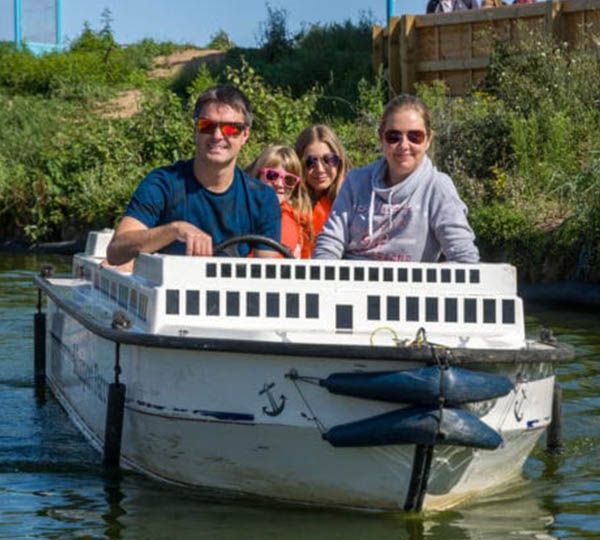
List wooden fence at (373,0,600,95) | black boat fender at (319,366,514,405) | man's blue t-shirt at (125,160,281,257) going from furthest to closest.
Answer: wooden fence at (373,0,600,95) → man's blue t-shirt at (125,160,281,257) → black boat fender at (319,366,514,405)

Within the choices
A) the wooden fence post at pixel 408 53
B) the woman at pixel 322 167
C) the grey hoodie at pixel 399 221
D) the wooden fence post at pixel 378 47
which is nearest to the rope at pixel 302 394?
the grey hoodie at pixel 399 221

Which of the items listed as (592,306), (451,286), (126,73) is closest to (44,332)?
(451,286)

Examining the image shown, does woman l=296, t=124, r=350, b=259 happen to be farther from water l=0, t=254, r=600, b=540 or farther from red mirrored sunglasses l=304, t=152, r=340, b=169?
water l=0, t=254, r=600, b=540

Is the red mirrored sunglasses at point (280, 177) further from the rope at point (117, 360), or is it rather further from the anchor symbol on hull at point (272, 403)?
the anchor symbol on hull at point (272, 403)

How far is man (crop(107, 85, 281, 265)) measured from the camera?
27.5ft

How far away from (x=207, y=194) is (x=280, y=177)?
1519 millimetres

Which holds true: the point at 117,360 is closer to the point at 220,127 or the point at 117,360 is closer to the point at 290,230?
the point at 220,127

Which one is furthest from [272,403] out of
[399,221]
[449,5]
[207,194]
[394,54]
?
[394,54]

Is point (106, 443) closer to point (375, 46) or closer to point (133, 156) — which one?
point (133, 156)

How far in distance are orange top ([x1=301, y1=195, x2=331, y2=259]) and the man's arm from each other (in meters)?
1.63

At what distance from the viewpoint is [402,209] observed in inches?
328

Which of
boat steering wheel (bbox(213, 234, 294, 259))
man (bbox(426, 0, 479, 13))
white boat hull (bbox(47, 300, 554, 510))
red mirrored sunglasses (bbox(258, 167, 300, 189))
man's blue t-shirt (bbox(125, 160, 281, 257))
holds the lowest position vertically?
white boat hull (bbox(47, 300, 554, 510))

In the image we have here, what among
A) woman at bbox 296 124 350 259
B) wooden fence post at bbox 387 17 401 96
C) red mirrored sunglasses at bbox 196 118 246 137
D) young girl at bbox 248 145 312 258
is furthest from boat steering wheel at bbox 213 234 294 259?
A: wooden fence post at bbox 387 17 401 96

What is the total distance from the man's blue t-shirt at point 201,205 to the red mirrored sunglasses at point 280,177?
1263 mm
